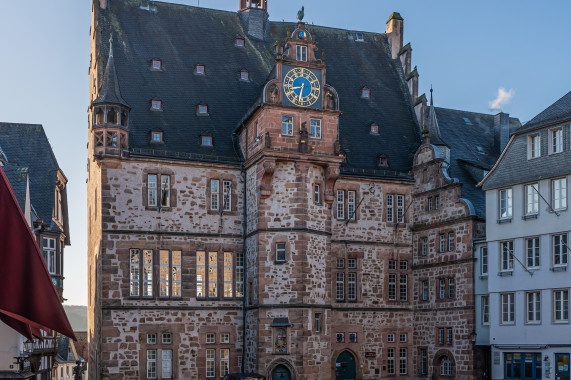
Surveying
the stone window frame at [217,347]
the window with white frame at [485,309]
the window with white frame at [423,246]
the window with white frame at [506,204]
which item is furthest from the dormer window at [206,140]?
the window with white frame at [485,309]

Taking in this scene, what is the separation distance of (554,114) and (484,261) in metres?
6.93

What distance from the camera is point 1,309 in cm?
1309

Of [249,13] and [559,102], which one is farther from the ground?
[249,13]

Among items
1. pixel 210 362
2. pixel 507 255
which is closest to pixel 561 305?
pixel 507 255

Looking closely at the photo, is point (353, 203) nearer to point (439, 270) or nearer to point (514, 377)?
point (439, 270)

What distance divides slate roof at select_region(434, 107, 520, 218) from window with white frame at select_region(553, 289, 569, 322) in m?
5.86

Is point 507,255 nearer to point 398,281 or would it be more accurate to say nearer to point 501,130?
point 398,281

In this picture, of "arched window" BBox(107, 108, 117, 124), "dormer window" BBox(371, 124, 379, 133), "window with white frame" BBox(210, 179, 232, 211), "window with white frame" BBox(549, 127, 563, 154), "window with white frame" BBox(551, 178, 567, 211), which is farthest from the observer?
"dormer window" BBox(371, 124, 379, 133)

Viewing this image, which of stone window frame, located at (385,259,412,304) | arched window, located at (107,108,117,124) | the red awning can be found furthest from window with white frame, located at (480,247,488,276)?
the red awning

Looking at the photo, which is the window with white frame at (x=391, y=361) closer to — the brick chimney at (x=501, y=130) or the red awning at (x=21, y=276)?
the brick chimney at (x=501, y=130)

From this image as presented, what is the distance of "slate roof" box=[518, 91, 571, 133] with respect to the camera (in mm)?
34438

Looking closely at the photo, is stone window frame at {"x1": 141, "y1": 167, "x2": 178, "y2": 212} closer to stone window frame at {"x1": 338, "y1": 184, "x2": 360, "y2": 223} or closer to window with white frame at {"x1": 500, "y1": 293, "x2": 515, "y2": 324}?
stone window frame at {"x1": 338, "y1": 184, "x2": 360, "y2": 223}

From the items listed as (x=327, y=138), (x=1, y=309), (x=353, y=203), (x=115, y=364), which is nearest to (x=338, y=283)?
(x=353, y=203)

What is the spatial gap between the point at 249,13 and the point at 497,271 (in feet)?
64.2
